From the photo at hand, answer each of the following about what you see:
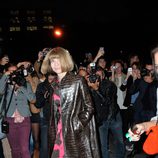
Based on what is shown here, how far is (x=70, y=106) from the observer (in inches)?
219

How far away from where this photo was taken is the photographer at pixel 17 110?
23.8 ft

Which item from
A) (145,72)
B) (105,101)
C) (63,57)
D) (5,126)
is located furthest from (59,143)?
(145,72)

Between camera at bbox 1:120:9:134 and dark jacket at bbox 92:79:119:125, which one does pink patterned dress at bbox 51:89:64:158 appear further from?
dark jacket at bbox 92:79:119:125

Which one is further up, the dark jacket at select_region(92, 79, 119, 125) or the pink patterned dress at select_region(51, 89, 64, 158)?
the dark jacket at select_region(92, 79, 119, 125)

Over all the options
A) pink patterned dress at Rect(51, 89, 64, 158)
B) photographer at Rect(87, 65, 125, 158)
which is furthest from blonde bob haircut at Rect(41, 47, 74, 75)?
photographer at Rect(87, 65, 125, 158)

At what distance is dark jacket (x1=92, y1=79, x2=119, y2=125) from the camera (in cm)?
751

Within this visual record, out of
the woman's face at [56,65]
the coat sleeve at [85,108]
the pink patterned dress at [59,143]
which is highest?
the woman's face at [56,65]

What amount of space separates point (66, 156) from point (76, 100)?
0.74 metres

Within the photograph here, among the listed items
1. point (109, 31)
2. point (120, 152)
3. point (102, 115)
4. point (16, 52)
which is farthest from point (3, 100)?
point (16, 52)

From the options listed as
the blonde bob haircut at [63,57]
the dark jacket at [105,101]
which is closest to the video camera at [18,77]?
the dark jacket at [105,101]

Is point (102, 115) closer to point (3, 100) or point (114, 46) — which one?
point (3, 100)

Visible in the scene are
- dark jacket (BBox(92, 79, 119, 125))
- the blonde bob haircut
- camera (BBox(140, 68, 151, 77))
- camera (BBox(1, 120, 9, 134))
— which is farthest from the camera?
camera (BBox(140, 68, 151, 77))

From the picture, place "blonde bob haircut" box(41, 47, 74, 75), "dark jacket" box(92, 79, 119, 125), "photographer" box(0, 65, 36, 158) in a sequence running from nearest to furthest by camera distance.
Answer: "blonde bob haircut" box(41, 47, 74, 75)
"photographer" box(0, 65, 36, 158)
"dark jacket" box(92, 79, 119, 125)

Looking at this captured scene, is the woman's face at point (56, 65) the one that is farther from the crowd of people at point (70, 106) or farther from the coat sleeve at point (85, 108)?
the coat sleeve at point (85, 108)
